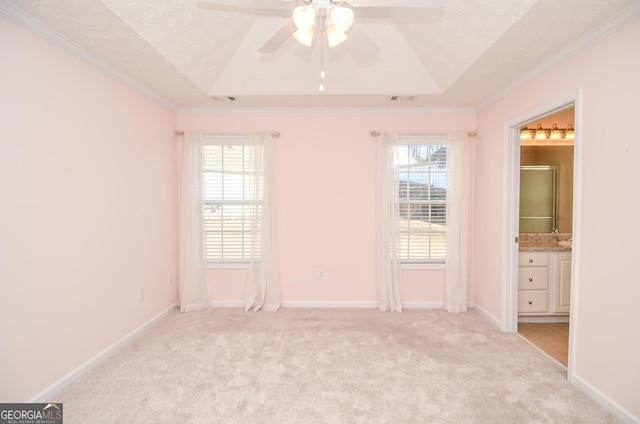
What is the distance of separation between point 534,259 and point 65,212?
14.8 feet

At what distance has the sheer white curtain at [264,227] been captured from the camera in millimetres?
3840

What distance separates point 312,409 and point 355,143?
2.95m

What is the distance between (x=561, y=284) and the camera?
11.4 ft

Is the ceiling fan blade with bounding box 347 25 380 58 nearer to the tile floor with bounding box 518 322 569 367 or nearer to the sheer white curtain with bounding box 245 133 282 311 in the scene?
the sheer white curtain with bounding box 245 133 282 311

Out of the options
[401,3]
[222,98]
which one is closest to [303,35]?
[401,3]

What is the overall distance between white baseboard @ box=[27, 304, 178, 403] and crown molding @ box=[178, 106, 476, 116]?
257 cm

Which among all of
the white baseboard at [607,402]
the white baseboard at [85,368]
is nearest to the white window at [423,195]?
the white baseboard at [607,402]

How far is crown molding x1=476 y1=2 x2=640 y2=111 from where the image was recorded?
1878 mm

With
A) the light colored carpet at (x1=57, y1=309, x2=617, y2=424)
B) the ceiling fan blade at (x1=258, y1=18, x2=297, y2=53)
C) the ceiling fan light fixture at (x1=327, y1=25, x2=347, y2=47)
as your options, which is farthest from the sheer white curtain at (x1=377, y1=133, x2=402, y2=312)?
the ceiling fan blade at (x1=258, y1=18, x2=297, y2=53)

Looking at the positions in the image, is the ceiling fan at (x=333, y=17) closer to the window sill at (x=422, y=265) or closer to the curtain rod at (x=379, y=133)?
the curtain rod at (x=379, y=133)

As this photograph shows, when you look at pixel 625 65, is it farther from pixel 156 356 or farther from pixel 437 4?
pixel 156 356

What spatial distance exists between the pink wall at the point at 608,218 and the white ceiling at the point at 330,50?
26 centimetres

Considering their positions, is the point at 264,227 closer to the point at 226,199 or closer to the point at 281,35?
the point at 226,199

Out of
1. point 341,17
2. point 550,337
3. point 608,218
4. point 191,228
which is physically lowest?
point 550,337
